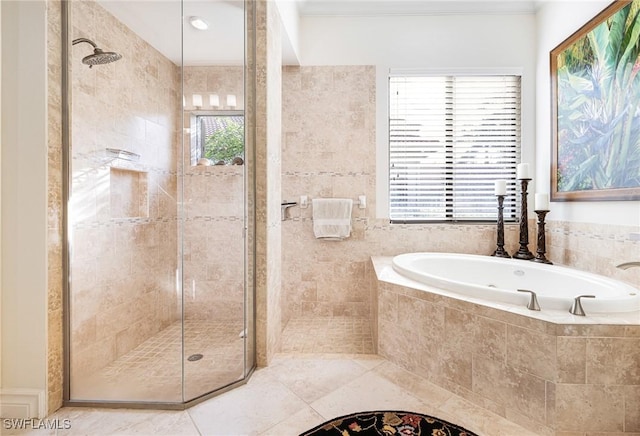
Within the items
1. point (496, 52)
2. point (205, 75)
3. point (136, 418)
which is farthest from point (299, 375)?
point (496, 52)

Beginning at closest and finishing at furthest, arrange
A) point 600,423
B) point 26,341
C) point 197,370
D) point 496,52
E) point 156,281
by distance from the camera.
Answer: point 600,423, point 26,341, point 197,370, point 156,281, point 496,52

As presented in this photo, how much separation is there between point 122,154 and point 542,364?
2.53 metres

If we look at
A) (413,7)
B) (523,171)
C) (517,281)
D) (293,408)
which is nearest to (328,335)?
(293,408)

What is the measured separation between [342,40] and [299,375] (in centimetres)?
265

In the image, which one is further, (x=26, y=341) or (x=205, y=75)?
(x=205, y=75)

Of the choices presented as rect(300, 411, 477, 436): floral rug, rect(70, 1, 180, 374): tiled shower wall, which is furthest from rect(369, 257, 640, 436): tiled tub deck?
rect(70, 1, 180, 374): tiled shower wall

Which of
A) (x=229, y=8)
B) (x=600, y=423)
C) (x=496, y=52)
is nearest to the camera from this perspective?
(x=600, y=423)

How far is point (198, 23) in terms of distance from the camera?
1894mm

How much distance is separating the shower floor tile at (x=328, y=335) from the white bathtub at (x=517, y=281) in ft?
1.97

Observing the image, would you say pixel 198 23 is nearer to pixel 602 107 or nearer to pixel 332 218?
pixel 332 218

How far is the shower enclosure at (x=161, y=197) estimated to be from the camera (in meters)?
1.63

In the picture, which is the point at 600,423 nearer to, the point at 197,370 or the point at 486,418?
the point at 486,418

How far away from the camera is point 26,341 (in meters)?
1.37

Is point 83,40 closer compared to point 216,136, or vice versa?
point 83,40
